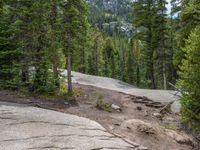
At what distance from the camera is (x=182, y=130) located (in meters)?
22.5

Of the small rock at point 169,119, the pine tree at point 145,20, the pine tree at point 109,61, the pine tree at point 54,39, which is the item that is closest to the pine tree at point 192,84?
the small rock at point 169,119

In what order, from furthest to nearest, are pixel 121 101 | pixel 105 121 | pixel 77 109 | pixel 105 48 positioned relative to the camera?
pixel 105 48, pixel 121 101, pixel 77 109, pixel 105 121

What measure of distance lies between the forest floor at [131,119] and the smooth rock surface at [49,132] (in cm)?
138

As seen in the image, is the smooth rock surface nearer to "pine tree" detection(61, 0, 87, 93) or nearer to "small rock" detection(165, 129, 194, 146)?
"small rock" detection(165, 129, 194, 146)

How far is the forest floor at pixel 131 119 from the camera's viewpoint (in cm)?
1892

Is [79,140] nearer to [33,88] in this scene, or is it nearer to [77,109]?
[77,109]

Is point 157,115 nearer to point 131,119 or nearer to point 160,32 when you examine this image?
point 131,119

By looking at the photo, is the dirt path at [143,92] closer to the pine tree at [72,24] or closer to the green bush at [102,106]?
the green bush at [102,106]

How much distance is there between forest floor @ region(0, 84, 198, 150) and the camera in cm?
1892

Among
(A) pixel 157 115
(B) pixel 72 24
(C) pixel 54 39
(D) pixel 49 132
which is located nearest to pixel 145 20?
(B) pixel 72 24

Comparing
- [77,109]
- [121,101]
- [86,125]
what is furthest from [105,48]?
[86,125]

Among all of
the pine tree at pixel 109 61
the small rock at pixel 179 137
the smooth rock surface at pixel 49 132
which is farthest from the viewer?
the pine tree at pixel 109 61

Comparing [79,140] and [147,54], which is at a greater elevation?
[147,54]

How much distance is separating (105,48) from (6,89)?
181 feet
